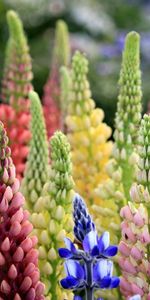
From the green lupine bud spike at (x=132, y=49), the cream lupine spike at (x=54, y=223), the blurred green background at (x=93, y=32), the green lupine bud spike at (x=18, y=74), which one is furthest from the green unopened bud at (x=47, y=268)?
the blurred green background at (x=93, y=32)

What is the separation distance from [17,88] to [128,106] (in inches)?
30.4

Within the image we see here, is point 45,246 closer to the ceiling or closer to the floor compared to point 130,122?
closer to the floor

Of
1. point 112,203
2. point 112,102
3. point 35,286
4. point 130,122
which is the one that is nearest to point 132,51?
point 130,122

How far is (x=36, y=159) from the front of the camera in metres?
2.47

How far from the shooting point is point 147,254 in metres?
2.17

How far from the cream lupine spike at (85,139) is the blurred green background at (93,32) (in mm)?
3042

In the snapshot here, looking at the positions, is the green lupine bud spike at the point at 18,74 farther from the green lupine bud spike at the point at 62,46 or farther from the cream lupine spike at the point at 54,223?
the cream lupine spike at the point at 54,223

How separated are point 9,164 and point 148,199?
365mm

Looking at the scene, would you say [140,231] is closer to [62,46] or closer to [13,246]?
[13,246]

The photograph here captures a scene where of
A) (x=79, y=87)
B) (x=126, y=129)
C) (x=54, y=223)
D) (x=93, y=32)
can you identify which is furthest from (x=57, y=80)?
(x=93, y=32)

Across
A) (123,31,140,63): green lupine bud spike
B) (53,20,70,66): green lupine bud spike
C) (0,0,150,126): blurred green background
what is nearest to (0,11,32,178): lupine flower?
(53,20,70,66): green lupine bud spike

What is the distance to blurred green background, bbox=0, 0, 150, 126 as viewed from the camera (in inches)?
255

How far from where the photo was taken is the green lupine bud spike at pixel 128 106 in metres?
2.56

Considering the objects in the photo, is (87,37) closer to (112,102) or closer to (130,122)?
(112,102)
